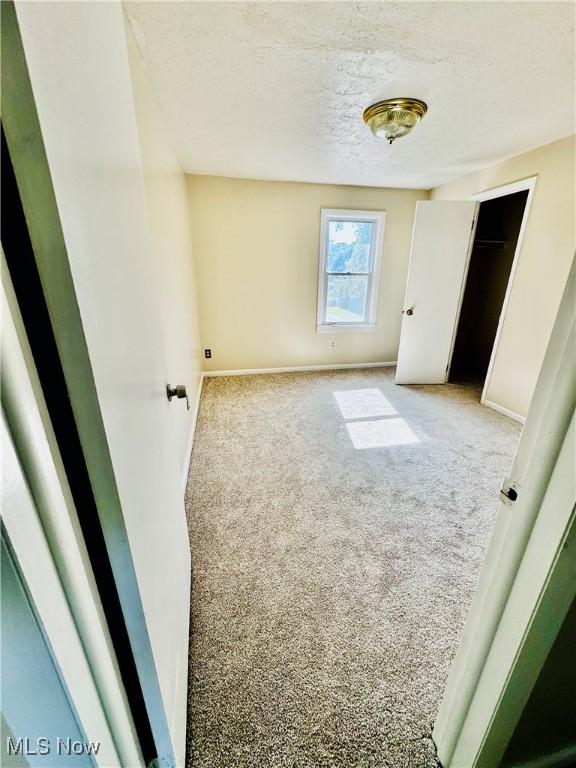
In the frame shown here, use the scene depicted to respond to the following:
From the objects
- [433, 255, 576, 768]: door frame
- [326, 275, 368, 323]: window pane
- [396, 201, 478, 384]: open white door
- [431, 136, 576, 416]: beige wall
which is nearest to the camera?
[433, 255, 576, 768]: door frame

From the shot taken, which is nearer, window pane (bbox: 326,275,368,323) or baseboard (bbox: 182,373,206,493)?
baseboard (bbox: 182,373,206,493)

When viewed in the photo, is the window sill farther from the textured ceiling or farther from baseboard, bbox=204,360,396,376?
the textured ceiling

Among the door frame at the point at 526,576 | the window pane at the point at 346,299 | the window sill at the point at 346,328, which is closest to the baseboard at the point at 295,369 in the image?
the window sill at the point at 346,328

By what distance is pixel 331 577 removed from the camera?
1.47 meters

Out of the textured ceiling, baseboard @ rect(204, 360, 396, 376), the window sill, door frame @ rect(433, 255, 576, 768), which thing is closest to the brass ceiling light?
the textured ceiling

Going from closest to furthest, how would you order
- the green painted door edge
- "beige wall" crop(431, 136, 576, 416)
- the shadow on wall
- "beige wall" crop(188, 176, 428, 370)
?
1. the green painted door edge
2. "beige wall" crop(431, 136, 576, 416)
3. the shadow on wall
4. "beige wall" crop(188, 176, 428, 370)

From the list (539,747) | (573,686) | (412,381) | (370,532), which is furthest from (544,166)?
(539,747)

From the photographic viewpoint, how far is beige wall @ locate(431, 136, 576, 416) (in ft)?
7.96

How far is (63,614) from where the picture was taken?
44 centimetres

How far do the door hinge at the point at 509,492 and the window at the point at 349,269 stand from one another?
363cm

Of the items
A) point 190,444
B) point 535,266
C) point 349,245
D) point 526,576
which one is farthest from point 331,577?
point 349,245

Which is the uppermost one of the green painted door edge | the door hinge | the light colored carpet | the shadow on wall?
the green painted door edge

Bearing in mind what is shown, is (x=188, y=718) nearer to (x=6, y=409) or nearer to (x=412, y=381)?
(x=6, y=409)

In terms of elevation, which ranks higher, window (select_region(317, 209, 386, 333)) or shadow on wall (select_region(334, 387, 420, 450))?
window (select_region(317, 209, 386, 333))
